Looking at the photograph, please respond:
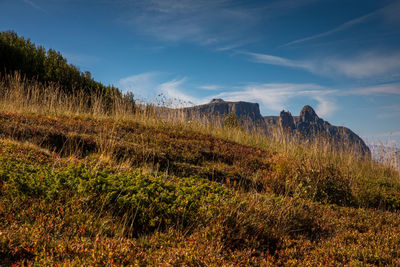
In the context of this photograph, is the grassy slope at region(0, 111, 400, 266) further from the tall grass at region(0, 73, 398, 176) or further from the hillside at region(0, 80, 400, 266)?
the tall grass at region(0, 73, 398, 176)

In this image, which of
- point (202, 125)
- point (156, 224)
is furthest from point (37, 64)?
point (156, 224)

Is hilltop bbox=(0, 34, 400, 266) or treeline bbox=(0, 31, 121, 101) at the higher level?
treeline bbox=(0, 31, 121, 101)

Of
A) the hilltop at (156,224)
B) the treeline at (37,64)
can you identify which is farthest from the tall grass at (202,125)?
the hilltop at (156,224)

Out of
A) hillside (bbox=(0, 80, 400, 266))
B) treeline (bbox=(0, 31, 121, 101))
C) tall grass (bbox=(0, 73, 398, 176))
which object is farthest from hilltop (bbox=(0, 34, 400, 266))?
treeline (bbox=(0, 31, 121, 101))

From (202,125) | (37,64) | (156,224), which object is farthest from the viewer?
(37,64)

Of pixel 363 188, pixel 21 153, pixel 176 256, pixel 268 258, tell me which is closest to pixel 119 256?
pixel 176 256

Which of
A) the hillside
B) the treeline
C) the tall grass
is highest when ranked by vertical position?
the treeline

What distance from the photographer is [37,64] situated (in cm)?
1875

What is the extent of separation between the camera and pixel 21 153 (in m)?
5.49

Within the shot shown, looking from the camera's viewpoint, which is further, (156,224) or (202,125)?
(202,125)

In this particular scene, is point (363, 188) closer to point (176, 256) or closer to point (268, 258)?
point (268, 258)

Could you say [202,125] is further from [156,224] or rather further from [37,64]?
[37,64]

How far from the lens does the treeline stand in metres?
17.9

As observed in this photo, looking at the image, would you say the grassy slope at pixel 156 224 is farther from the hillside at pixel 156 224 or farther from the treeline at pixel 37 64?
the treeline at pixel 37 64
